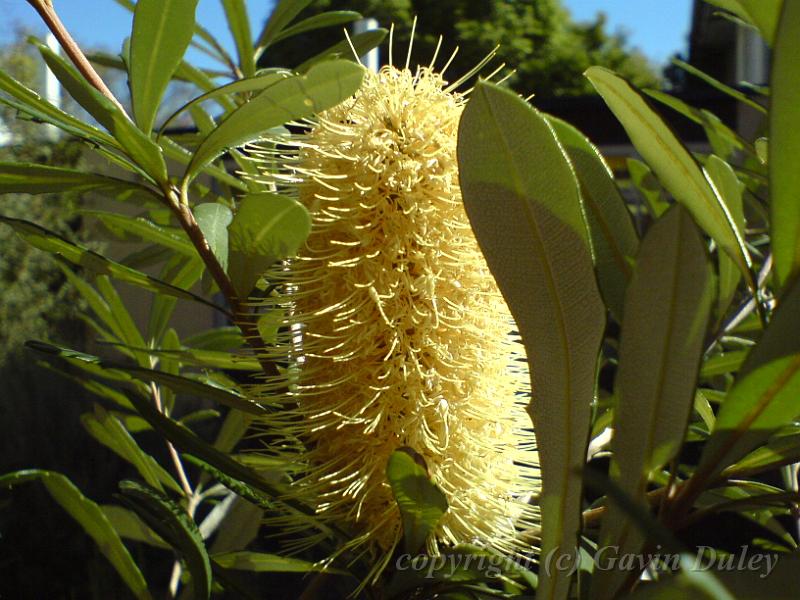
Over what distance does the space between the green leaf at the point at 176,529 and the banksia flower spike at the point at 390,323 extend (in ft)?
0.23

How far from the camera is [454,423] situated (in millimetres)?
474

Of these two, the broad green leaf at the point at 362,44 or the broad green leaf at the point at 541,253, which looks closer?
the broad green leaf at the point at 541,253

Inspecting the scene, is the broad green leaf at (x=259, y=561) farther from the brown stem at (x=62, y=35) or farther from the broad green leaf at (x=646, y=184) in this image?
the broad green leaf at (x=646, y=184)

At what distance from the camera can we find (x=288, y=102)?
1.37 ft

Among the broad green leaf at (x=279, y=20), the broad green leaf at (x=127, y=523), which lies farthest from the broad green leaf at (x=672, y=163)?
the broad green leaf at (x=127, y=523)

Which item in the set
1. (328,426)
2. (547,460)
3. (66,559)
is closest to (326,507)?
(328,426)

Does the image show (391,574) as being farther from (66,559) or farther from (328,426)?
(66,559)

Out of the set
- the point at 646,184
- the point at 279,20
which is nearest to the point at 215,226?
the point at 279,20

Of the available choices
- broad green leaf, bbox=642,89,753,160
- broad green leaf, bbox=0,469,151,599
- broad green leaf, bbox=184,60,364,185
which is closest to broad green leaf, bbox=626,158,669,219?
broad green leaf, bbox=642,89,753,160

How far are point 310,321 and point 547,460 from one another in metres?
0.20

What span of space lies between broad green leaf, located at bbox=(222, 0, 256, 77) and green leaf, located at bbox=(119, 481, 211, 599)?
39cm

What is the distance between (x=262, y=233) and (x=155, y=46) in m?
0.14

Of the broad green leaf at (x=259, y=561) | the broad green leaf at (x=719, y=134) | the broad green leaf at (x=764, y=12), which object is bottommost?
the broad green leaf at (x=259, y=561)

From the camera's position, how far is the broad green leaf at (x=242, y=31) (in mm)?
701
